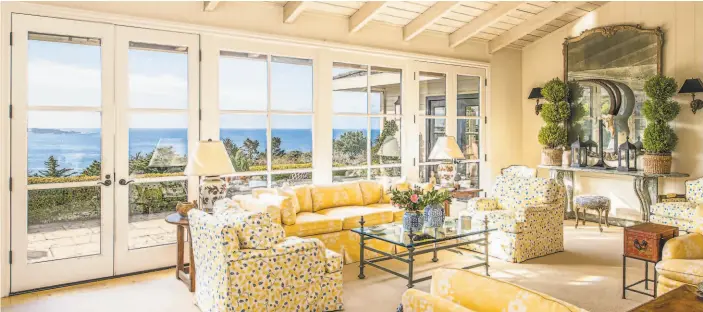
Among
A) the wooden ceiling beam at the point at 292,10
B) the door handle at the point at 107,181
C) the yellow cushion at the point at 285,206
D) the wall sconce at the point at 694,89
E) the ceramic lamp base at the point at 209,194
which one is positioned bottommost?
the yellow cushion at the point at 285,206

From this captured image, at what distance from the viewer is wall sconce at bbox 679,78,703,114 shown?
6109mm

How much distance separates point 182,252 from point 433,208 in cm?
230

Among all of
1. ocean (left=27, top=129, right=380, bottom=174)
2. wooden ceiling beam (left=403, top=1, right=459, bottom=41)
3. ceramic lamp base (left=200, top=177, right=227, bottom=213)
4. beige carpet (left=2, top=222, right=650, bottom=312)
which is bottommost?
beige carpet (left=2, top=222, right=650, bottom=312)

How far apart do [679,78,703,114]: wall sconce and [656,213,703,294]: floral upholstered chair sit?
3.05 m

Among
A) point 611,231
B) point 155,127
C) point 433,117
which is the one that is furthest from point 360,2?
point 611,231

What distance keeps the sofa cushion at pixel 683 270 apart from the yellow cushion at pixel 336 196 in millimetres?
3102

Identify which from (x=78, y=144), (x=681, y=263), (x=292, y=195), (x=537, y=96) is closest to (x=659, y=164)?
(x=537, y=96)

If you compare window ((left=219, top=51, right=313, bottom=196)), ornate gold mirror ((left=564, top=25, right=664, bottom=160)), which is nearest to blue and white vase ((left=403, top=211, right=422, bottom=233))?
window ((left=219, top=51, right=313, bottom=196))

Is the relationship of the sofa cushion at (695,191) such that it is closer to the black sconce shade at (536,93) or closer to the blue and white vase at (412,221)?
the black sconce shade at (536,93)

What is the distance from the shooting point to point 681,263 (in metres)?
3.46

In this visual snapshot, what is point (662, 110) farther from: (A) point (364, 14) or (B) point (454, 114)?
(A) point (364, 14)

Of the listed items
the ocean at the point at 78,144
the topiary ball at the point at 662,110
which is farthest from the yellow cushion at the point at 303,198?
the topiary ball at the point at 662,110

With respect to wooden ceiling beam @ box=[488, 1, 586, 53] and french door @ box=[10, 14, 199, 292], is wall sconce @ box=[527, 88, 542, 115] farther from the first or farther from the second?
french door @ box=[10, 14, 199, 292]

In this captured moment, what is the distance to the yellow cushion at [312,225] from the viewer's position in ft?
15.7
